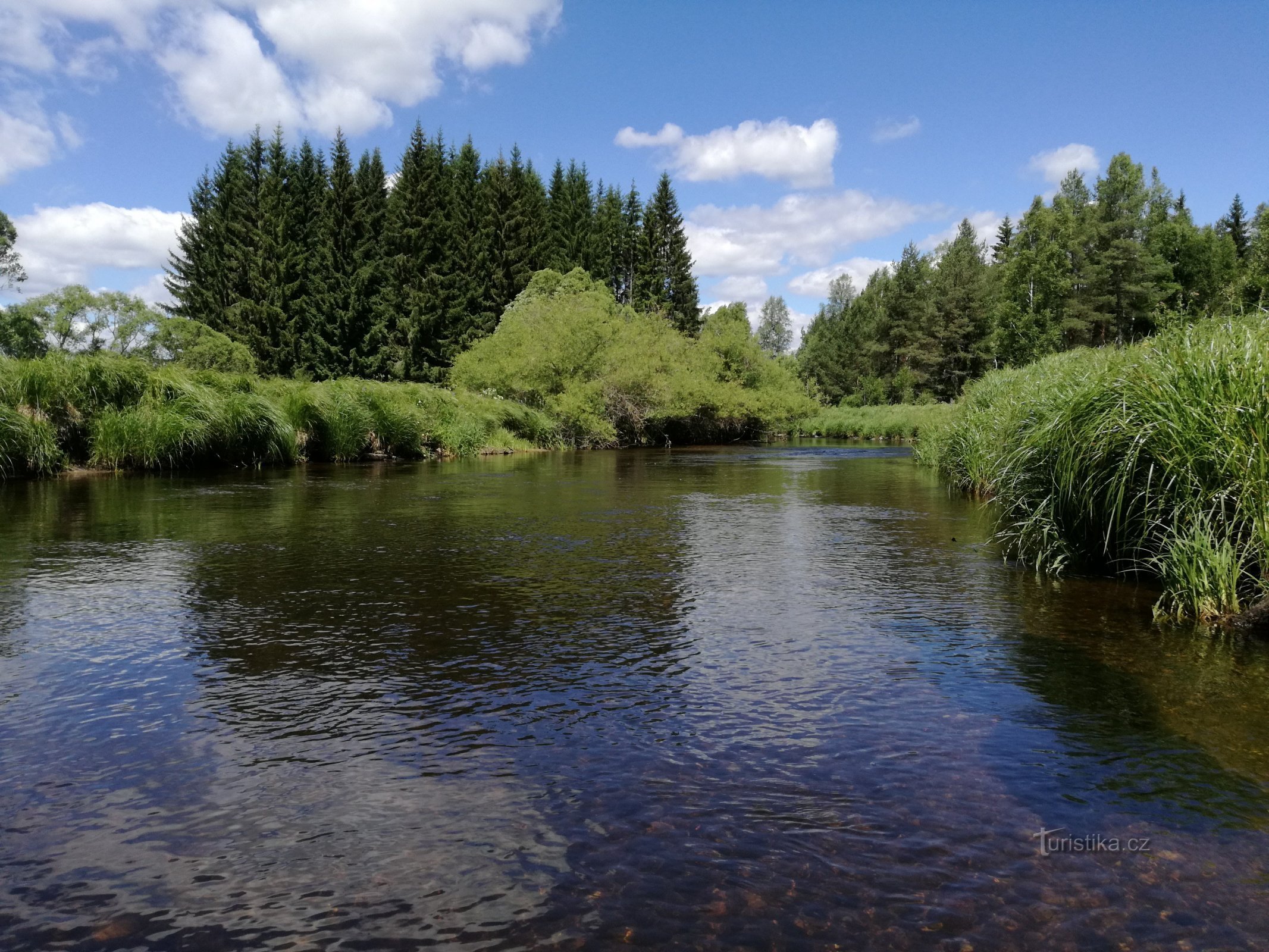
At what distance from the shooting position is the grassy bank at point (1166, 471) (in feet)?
23.0

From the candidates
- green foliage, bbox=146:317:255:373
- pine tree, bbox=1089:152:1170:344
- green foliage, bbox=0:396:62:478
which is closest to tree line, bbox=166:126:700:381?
green foliage, bbox=146:317:255:373

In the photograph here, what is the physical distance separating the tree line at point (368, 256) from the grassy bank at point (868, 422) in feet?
49.6

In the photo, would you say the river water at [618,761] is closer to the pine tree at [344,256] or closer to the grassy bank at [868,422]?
the grassy bank at [868,422]

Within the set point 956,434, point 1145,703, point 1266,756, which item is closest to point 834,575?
point 1145,703

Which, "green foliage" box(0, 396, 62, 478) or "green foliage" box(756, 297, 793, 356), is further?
"green foliage" box(756, 297, 793, 356)

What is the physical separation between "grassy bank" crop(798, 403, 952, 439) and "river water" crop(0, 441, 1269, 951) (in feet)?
158

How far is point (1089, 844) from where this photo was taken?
3.62 m

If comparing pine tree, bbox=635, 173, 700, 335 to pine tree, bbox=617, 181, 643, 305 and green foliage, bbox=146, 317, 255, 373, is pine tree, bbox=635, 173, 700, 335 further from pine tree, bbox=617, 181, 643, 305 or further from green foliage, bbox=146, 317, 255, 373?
green foliage, bbox=146, 317, 255, 373

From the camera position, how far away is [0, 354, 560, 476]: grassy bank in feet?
64.7

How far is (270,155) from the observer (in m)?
66.7

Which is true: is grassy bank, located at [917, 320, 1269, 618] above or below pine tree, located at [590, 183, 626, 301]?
below

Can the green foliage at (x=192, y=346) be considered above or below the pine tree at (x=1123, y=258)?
below

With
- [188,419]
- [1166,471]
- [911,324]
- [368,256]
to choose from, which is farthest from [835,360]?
[1166,471]

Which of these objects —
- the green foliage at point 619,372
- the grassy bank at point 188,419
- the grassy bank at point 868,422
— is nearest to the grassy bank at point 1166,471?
the grassy bank at point 188,419
